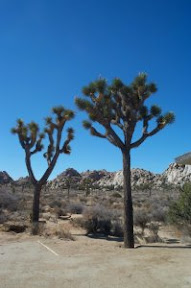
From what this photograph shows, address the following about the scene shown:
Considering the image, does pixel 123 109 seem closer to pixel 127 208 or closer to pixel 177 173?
pixel 127 208

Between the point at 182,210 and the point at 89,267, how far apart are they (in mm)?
5631

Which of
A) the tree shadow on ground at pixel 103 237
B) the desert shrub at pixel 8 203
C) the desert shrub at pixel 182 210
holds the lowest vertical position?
the tree shadow on ground at pixel 103 237

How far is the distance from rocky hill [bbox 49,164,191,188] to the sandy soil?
5333cm

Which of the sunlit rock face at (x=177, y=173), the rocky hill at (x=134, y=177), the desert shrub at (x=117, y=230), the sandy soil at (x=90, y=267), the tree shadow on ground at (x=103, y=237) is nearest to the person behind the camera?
the sandy soil at (x=90, y=267)

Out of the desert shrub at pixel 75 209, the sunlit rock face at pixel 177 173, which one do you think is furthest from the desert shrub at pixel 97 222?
the sunlit rock face at pixel 177 173

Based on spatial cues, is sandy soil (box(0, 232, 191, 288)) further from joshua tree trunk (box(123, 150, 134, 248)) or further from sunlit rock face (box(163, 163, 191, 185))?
sunlit rock face (box(163, 163, 191, 185))

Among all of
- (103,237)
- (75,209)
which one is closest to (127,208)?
(103,237)

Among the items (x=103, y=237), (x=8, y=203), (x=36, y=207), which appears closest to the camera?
(x=103, y=237)

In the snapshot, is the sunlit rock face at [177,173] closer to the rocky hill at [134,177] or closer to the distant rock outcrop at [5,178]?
the rocky hill at [134,177]

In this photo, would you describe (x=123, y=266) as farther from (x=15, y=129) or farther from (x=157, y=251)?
(x=15, y=129)

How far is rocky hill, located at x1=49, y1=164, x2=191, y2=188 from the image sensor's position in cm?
7381

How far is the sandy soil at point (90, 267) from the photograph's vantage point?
20.5 feet

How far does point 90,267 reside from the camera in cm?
750

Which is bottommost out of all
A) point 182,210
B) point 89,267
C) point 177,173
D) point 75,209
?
point 89,267
